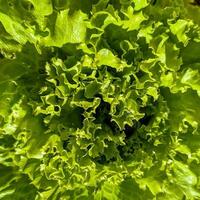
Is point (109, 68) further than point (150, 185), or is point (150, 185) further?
point (150, 185)

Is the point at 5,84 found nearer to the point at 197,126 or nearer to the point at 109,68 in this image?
the point at 109,68

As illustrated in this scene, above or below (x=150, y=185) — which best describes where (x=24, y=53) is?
above

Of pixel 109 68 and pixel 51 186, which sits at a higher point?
pixel 109 68

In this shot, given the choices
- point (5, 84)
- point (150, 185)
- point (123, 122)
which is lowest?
point (150, 185)

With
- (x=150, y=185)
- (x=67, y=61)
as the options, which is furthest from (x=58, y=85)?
(x=150, y=185)

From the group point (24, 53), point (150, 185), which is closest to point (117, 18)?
point (24, 53)

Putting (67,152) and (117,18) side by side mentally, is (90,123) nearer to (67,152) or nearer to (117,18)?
(67,152)
